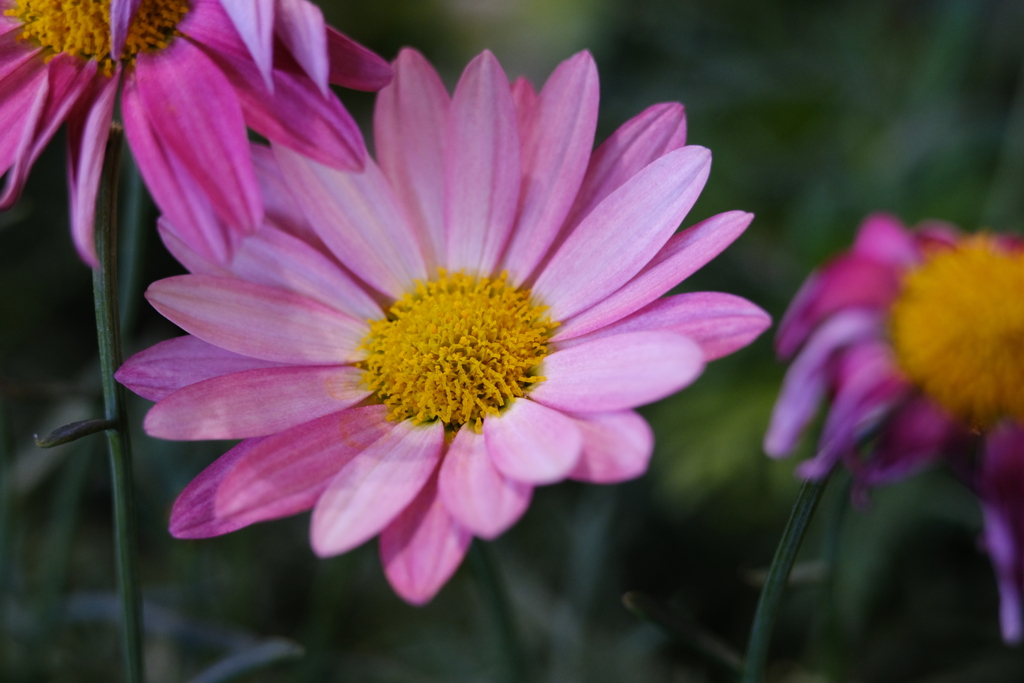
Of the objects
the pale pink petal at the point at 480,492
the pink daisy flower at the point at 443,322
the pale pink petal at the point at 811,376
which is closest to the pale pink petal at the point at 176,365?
the pink daisy flower at the point at 443,322

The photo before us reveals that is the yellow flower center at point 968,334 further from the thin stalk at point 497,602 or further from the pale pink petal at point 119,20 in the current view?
the pale pink petal at point 119,20

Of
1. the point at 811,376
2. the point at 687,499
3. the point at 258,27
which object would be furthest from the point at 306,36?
the point at 687,499

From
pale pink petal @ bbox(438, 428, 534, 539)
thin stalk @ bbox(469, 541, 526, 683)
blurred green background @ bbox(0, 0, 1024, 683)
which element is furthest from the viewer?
blurred green background @ bbox(0, 0, 1024, 683)

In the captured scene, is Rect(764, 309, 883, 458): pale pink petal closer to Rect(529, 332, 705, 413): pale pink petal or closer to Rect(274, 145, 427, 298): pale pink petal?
Rect(529, 332, 705, 413): pale pink petal

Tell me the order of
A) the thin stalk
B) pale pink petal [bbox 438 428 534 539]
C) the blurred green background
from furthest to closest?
1. the blurred green background
2. the thin stalk
3. pale pink petal [bbox 438 428 534 539]

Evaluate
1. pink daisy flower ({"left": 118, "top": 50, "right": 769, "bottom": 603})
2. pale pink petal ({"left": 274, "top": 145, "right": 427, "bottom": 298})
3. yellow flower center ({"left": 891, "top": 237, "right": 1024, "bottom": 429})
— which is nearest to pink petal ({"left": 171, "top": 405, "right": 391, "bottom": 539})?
pink daisy flower ({"left": 118, "top": 50, "right": 769, "bottom": 603})

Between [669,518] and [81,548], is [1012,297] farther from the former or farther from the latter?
[81,548]
